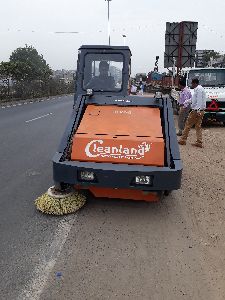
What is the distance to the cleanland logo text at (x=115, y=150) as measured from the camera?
15.6 feet

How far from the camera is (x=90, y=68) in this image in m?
7.48

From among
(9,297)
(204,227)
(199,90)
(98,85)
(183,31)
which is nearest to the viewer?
(9,297)

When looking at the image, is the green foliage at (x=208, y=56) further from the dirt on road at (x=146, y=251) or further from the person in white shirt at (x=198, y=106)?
the dirt on road at (x=146, y=251)

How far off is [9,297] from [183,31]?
800 inches

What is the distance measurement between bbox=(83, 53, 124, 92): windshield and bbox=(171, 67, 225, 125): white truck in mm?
6730

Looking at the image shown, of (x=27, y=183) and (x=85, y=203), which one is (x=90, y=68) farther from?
(x=85, y=203)

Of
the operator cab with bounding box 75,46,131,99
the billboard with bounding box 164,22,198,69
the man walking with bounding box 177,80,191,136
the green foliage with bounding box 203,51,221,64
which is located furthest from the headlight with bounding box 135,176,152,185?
the green foliage with bounding box 203,51,221,64

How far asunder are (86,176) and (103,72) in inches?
137

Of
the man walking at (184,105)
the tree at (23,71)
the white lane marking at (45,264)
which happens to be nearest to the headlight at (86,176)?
the white lane marking at (45,264)

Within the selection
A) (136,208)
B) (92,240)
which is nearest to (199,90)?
(136,208)

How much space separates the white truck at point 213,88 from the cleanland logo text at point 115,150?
30.2 feet

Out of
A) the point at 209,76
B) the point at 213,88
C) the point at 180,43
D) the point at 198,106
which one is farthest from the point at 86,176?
the point at 180,43

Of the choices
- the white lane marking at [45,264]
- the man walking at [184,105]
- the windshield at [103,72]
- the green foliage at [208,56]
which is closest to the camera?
the white lane marking at [45,264]

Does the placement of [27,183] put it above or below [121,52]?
below
